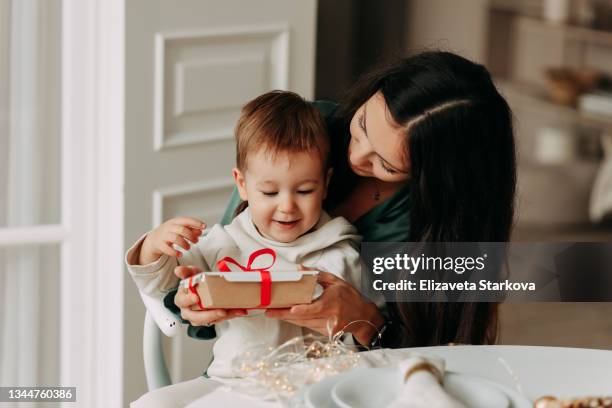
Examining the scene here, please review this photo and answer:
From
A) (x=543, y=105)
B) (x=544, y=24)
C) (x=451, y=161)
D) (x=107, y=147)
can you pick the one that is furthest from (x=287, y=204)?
(x=544, y=24)

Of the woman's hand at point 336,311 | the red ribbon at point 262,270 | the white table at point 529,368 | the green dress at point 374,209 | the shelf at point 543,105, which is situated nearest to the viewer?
the white table at point 529,368

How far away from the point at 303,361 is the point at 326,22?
294 cm

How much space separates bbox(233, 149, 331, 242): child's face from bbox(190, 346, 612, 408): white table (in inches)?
12.5

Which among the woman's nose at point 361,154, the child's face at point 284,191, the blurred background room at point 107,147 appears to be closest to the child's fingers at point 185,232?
the child's face at point 284,191

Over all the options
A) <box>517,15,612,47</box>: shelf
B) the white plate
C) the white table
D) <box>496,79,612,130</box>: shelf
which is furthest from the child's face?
<box>517,15,612,47</box>: shelf

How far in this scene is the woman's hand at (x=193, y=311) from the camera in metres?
1.33

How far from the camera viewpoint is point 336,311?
1.40 metres

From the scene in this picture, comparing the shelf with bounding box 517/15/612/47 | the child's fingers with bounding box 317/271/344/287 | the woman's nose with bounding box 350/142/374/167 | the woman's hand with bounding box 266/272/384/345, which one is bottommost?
the woman's hand with bounding box 266/272/384/345

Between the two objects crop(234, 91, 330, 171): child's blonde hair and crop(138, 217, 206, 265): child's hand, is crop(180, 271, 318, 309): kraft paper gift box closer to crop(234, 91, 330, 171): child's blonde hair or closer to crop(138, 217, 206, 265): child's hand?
crop(138, 217, 206, 265): child's hand

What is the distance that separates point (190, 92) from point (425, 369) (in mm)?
1409

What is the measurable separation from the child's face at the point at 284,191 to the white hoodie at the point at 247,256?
1.0 inches

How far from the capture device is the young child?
145cm

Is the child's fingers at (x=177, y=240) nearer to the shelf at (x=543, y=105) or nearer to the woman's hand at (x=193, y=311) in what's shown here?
the woman's hand at (x=193, y=311)

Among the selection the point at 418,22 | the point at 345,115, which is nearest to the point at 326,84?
the point at 418,22
